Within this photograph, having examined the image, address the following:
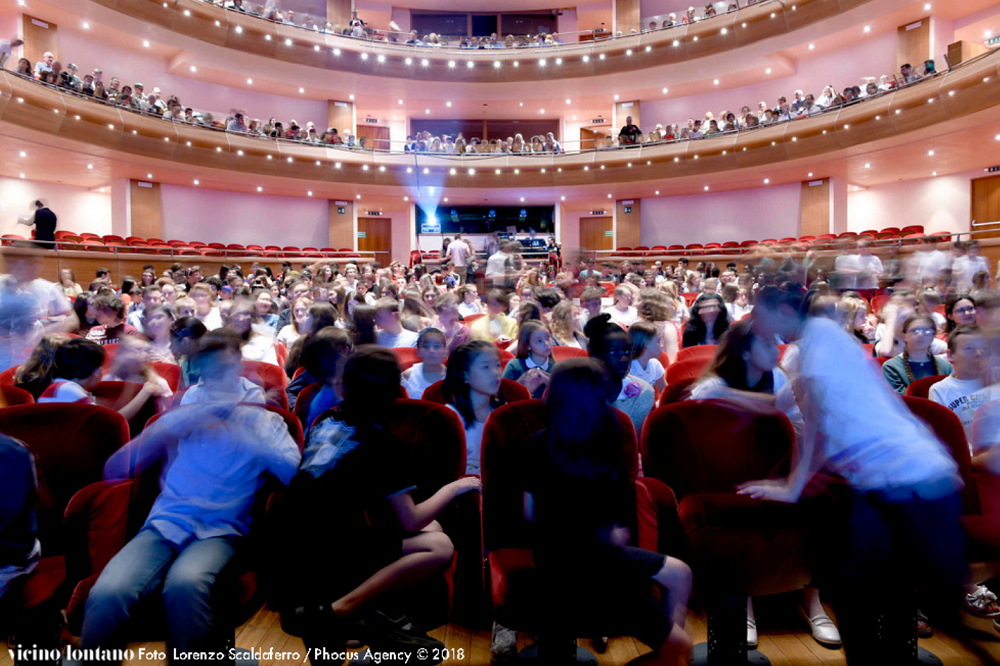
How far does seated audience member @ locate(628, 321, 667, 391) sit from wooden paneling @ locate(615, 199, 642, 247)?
57.6 feet

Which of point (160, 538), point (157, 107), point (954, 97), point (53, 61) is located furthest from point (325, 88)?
point (160, 538)

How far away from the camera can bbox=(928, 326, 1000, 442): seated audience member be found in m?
2.71

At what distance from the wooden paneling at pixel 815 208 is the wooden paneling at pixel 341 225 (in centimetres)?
1390

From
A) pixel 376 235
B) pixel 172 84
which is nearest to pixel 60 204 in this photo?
pixel 172 84

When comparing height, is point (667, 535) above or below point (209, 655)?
above

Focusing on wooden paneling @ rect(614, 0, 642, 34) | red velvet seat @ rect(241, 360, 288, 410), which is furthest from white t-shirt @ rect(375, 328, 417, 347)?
wooden paneling @ rect(614, 0, 642, 34)

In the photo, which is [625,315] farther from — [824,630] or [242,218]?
[242,218]

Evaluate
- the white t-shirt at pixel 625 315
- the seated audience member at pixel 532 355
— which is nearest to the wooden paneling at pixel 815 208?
the white t-shirt at pixel 625 315

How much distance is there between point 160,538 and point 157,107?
15.9 metres

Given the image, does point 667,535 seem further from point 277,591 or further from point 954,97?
point 954,97

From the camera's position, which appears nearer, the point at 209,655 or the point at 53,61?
the point at 209,655

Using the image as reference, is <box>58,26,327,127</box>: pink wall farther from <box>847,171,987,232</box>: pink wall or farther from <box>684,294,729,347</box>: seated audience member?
<box>684,294,729,347</box>: seated audience member

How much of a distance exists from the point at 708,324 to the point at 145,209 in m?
16.9

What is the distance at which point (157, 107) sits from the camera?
14.7 metres
